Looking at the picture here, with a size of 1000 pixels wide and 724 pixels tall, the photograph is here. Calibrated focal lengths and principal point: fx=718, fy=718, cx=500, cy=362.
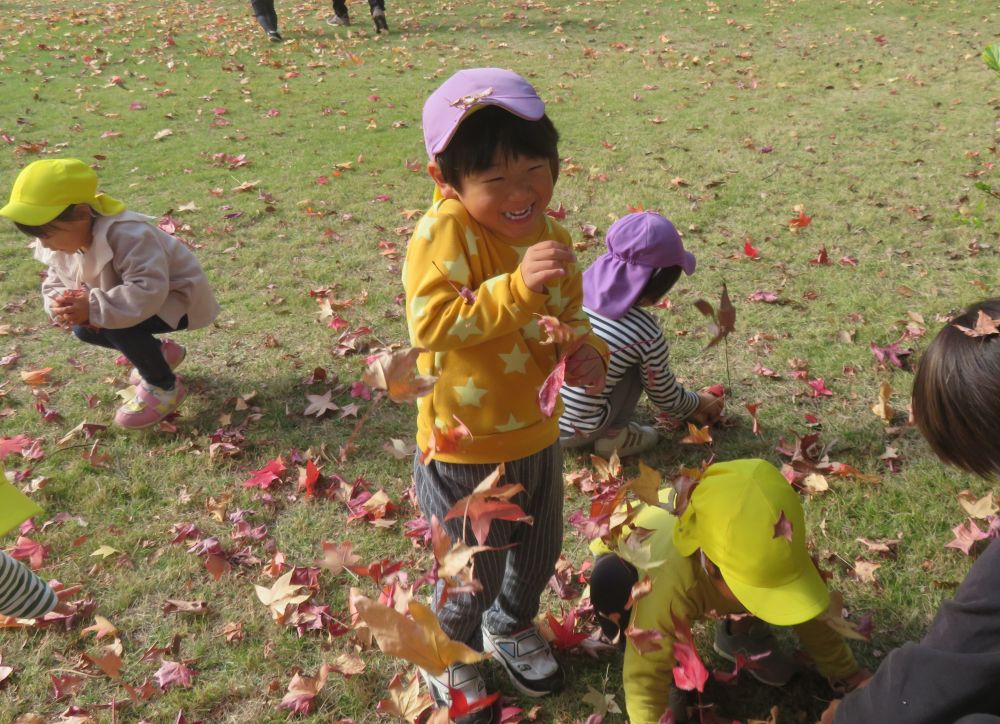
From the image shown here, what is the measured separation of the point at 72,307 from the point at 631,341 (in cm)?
246

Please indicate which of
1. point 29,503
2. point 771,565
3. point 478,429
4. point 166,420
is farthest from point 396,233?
point 771,565

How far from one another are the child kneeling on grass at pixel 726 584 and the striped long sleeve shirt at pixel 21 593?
190 cm

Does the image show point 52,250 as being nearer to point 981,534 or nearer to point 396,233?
point 396,233

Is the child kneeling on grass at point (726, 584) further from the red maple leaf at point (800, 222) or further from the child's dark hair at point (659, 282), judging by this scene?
the red maple leaf at point (800, 222)

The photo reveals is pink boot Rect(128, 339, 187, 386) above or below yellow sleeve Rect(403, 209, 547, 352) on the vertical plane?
below

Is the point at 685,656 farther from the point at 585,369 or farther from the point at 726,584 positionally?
the point at 585,369

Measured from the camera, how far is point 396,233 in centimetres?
532

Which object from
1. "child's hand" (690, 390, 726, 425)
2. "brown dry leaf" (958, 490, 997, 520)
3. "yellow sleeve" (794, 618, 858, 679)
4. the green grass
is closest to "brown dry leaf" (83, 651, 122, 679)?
the green grass

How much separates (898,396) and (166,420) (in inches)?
139

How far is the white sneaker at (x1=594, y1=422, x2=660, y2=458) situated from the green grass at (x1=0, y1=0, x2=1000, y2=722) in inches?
3.0

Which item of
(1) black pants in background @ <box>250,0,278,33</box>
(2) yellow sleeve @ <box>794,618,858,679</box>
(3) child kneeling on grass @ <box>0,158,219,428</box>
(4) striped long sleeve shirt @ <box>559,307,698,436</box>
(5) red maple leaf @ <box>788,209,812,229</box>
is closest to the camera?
(2) yellow sleeve @ <box>794,618,858,679</box>

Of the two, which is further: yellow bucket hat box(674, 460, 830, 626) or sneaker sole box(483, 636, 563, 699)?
sneaker sole box(483, 636, 563, 699)

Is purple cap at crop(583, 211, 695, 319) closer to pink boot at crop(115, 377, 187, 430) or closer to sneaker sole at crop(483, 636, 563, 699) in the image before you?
sneaker sole at crop(483, 636, 563, 699)

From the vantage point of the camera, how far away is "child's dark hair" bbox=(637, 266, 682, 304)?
112 inches
